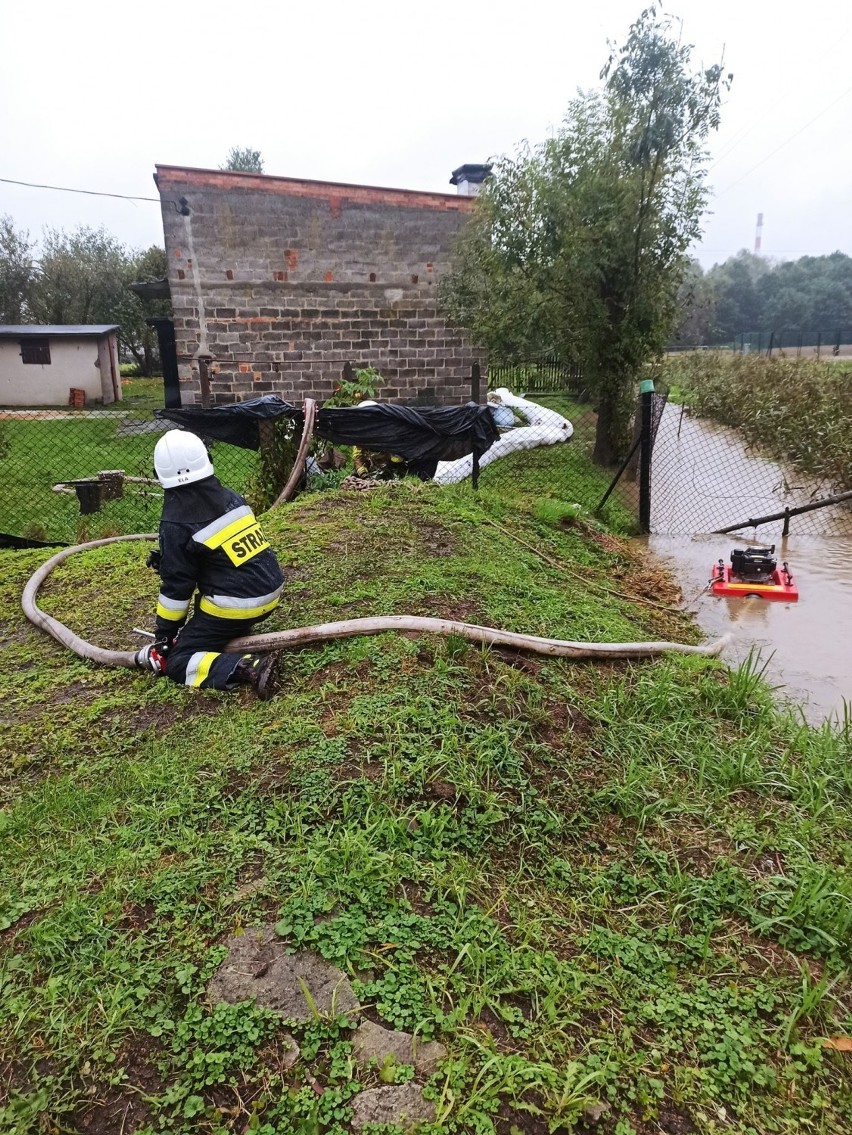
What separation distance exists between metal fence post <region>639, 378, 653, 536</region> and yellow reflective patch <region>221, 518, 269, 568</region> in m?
4.87

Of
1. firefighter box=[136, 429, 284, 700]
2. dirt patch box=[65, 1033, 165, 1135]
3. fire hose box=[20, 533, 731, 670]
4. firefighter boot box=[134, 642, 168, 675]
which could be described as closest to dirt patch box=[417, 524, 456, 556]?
fire hose box=[20, 533, 731, 670]

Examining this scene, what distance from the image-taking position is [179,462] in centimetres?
344

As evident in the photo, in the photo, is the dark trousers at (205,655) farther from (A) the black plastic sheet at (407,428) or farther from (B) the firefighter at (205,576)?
(A) the black plastic sheet at (407,428)

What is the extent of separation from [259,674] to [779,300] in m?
59.2

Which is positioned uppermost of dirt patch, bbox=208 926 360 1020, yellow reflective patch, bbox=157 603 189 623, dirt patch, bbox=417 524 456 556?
yellow reflective patch, bbox=157 603 189 623

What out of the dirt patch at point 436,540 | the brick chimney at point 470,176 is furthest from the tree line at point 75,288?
the dirt patch at point 436,540

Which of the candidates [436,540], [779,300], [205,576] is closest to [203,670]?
[205,576]

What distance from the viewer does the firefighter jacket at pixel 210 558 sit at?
346 cm

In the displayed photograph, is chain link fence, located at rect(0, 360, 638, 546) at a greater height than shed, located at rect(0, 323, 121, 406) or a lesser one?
A: lesser

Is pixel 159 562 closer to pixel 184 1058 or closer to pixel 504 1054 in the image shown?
pixel 184 1058

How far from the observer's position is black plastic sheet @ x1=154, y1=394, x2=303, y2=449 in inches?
284

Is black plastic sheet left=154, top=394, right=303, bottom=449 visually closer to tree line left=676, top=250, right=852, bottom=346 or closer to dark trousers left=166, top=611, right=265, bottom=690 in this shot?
dark trousers left=166, top=611, right=265, bottom=690

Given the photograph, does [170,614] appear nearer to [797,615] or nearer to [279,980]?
[279,980]

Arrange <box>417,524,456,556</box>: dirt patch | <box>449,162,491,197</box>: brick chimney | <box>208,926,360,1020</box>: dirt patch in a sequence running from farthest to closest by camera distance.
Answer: <box>449,162,491,197</box>: brick chimney, <box>417,524,456,556</box>: dirt patch, <box>208,926,360,1020</box>: dirt patch
